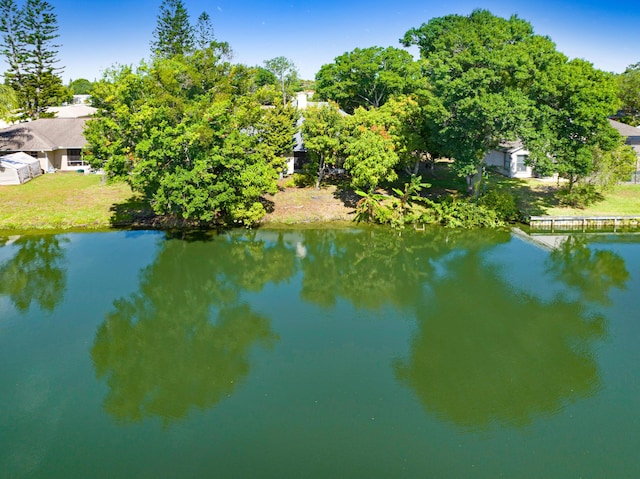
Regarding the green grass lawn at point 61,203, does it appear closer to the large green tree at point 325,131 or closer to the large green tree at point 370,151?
the large green tree at point 325,131

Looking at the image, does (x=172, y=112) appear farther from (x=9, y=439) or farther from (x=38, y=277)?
(x=9, y=439)

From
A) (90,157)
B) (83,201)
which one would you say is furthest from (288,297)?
(83,201)

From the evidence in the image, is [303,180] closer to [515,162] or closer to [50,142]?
[515,162]

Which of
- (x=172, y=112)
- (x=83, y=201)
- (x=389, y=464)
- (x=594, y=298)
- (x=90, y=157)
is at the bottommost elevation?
(x=389, y=464)

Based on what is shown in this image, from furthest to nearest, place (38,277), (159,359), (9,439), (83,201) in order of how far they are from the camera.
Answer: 1. (83,201)
2. (38,277)
3. (159,359)
4. (9,439)

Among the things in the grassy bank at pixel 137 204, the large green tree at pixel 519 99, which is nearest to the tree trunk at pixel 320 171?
the grassy bank at pixel 137 204
